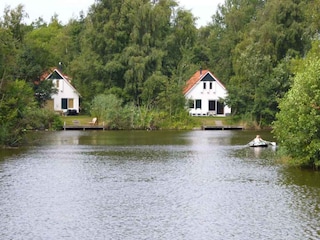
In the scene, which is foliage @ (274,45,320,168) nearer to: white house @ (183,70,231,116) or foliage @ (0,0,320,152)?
foliage @ (0,0,320,152)

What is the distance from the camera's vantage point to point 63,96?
8369 cm

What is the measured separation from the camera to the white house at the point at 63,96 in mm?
82812

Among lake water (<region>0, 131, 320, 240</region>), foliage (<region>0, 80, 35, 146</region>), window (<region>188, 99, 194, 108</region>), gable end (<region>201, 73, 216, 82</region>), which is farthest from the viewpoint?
gable end (<region>201, 73, 216, 82</region>)

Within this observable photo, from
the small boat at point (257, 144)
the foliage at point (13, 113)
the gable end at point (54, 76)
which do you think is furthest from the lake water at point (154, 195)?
the gable end at point (54, 76)

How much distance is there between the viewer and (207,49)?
9625 cm

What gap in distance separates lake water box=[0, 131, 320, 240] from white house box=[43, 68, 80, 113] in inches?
1256

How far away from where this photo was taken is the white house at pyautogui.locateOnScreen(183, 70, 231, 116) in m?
84.8

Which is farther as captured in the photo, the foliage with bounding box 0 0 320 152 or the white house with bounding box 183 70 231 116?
the white house with bounding box 183 70 231 116

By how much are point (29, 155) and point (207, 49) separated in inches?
2116

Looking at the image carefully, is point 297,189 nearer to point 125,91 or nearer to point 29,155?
point 29,155

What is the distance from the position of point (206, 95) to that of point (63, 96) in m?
18.0

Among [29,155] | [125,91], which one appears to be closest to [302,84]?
[29,155]

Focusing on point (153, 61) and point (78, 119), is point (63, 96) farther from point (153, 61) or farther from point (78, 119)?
point (153, 61)

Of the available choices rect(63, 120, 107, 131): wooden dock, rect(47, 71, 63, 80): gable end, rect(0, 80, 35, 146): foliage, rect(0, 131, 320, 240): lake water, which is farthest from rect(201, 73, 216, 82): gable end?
rect(0, 80, 35, 146): foliage
